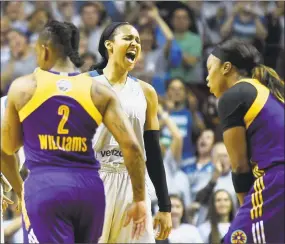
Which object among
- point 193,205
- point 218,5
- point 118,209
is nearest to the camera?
point 118,209

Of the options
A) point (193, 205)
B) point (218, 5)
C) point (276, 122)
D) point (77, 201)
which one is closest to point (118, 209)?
point (77, 201)

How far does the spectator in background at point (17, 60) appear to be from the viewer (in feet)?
38.2

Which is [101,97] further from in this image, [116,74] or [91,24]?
[91,24]

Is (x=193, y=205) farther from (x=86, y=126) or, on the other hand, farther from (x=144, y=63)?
(x=86, y=126)

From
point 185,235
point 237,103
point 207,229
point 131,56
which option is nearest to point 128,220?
point 237,103

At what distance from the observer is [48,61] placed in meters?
5.64

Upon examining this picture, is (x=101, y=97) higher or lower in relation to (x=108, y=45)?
lower

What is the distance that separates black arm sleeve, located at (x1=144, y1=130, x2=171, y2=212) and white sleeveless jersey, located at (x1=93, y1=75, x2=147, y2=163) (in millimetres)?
105

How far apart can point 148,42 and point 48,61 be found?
6794 millimetres

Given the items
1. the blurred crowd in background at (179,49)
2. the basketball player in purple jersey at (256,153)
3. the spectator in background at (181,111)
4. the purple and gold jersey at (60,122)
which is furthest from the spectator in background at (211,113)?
the purple and gold jersey at (60,122)

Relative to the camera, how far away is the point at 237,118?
5.62m

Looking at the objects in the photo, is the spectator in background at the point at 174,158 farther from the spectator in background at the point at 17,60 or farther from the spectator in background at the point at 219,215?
the spectator in background at the point at 17,60

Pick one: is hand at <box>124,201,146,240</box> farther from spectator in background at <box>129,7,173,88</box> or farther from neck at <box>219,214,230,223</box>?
spectator in background at <box>129,7,173,88</box>

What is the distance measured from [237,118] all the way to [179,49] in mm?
6880
